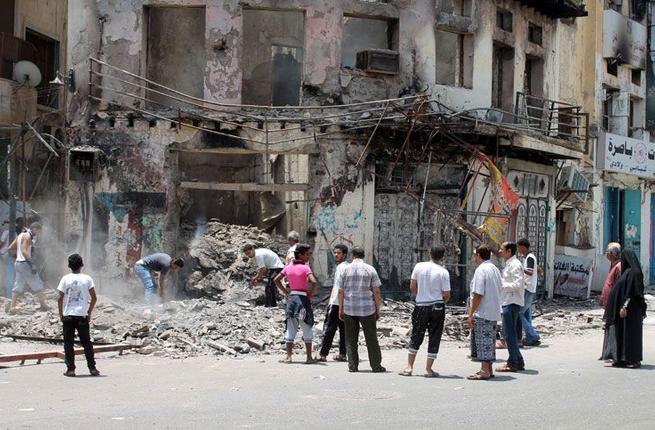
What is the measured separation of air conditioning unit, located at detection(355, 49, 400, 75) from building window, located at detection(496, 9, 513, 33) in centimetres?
406

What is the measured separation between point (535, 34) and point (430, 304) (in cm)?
1592

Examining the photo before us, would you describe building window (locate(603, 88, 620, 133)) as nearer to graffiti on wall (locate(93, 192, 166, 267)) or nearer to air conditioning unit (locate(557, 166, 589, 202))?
air conditioning unit (locate(557, 166, 589, 202))

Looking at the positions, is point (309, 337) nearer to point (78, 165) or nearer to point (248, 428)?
point (248, 428)

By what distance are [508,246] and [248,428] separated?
5.63 meters

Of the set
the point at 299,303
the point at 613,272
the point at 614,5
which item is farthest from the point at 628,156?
the point at 299,303

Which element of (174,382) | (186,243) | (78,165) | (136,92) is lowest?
(174,382)

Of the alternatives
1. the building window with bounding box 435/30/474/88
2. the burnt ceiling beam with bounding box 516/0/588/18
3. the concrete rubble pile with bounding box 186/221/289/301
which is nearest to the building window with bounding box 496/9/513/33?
the burnt ceiling beam with bounding box 516/0/588/18

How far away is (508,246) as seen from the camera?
12.8m

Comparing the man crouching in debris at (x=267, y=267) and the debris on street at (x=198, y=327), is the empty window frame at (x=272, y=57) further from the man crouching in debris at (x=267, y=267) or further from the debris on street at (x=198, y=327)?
the debris on street at (x=198, y=327)

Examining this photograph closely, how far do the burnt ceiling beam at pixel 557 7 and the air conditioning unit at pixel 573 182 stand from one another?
420cm

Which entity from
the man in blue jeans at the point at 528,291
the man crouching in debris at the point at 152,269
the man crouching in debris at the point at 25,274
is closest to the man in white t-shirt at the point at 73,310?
the man crouching in debris at the point at 25,274

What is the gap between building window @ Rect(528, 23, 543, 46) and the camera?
25672 mm

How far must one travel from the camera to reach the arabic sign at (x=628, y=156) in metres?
30.7

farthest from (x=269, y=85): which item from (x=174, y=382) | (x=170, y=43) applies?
(x=174, y=382)
